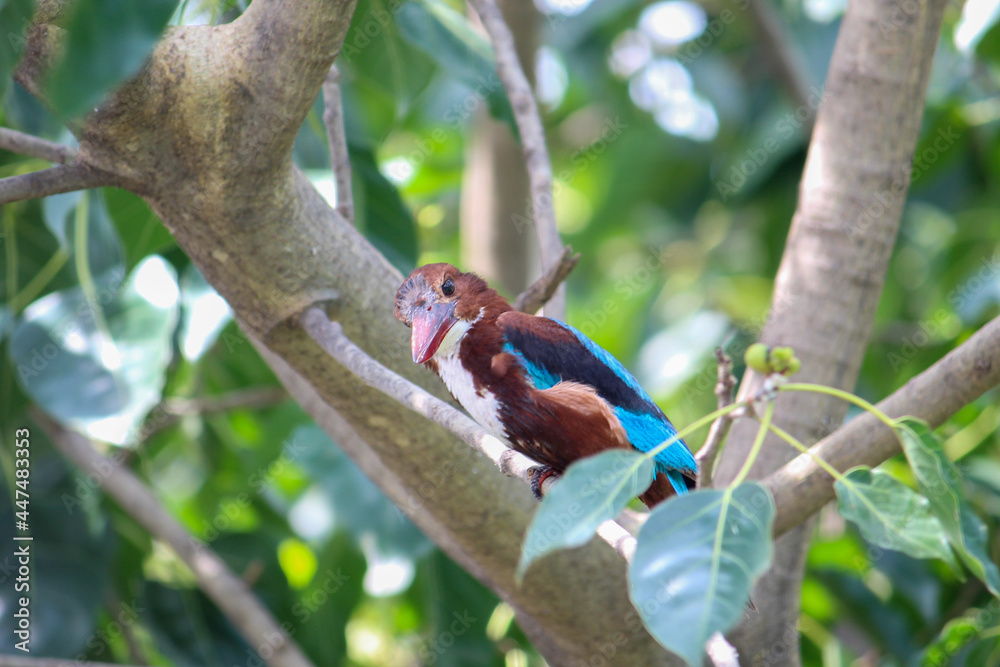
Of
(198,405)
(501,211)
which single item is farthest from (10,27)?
(501,211)

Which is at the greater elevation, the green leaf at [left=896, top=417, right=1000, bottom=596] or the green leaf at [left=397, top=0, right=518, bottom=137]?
the green leaf at [left=397, top=0, right=518, bottom=137]

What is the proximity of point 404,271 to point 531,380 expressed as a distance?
89cm

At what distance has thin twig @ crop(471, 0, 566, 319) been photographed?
2.20m

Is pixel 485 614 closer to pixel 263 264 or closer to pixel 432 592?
pixel 432 592

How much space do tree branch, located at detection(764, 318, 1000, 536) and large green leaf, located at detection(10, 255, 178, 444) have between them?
5.23 ft

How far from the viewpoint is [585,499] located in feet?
3.90

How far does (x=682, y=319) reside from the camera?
11.6 feet

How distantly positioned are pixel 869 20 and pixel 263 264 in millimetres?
1657

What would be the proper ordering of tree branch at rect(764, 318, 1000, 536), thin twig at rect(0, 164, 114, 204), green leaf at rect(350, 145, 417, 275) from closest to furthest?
thin twig at rect(0, 164, 114, 204) < tree branch at rect(764, 318, 1000, 536) < green leaf at rect(350, 145, 417, 275)

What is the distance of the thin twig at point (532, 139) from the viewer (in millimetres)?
2201

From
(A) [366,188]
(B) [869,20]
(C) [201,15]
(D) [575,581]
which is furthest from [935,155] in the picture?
(C) [201,15]

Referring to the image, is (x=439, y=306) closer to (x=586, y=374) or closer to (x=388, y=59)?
(x=586, y=374)

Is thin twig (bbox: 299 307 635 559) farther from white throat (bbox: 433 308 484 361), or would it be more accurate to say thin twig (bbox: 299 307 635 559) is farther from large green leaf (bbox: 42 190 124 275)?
large green leaf (bbox: 42 190 124 275)

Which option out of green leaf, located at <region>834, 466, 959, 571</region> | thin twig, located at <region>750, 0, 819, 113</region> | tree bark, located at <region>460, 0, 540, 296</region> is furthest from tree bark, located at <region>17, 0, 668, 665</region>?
thin twig, located at <region>750, 0, 819, 113</region>
